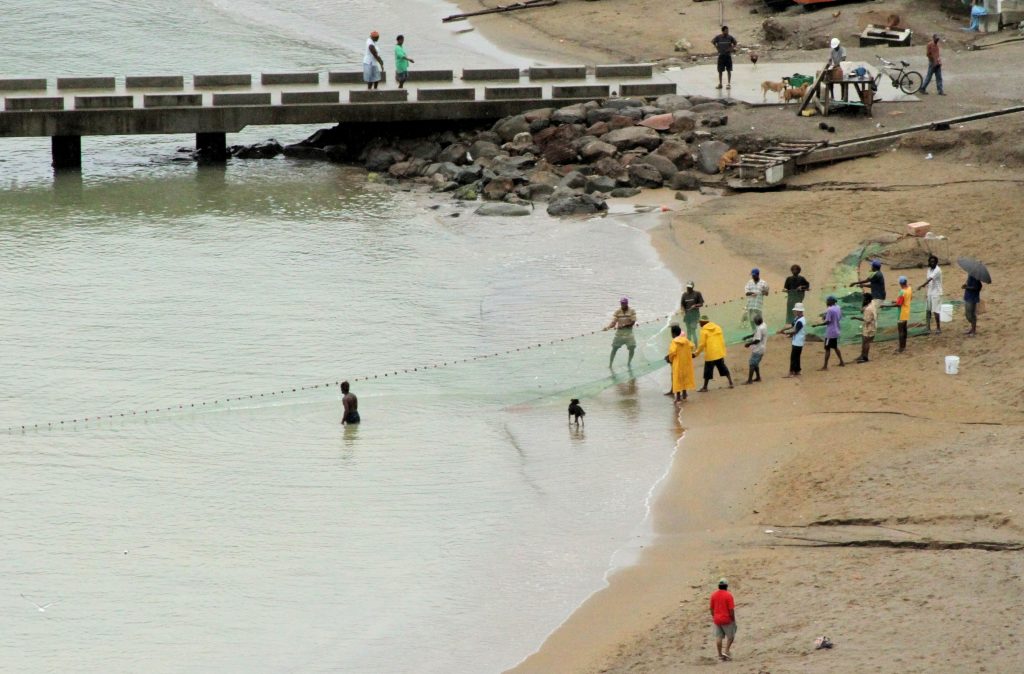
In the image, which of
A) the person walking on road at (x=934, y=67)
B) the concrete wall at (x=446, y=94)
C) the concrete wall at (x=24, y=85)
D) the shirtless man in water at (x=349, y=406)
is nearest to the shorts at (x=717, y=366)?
the shirtless man in water at (x=349, y=406)

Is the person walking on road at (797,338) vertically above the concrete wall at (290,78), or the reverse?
the concrete wall at (290,78)

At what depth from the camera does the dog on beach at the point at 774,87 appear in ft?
117

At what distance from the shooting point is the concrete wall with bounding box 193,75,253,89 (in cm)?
3856

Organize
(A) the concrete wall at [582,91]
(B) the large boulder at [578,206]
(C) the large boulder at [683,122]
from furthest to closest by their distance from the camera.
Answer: (A) the concrete wall at [582,91]
(C) the large boulder at [683,122]
(B) the large boulder at [578,206]

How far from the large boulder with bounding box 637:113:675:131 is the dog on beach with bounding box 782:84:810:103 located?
2599 mm

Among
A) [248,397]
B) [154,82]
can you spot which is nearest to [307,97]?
[154,82]

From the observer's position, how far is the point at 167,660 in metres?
15.5

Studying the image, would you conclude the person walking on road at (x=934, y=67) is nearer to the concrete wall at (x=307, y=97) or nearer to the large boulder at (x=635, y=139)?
the large boulder at (x=635, y=139)

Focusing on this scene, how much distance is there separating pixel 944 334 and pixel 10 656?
524 inches

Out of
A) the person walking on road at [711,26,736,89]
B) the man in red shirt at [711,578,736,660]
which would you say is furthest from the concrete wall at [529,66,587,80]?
the man in red shirt at [711,578,736,660]

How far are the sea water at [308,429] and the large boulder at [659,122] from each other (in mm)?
3993

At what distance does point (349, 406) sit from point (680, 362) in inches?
177

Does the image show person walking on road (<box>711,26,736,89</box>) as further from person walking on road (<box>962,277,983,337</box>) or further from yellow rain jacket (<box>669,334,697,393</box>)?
yellow rain jacket (<box>669,334,697,393</box>)

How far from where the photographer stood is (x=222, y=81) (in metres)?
38.7
